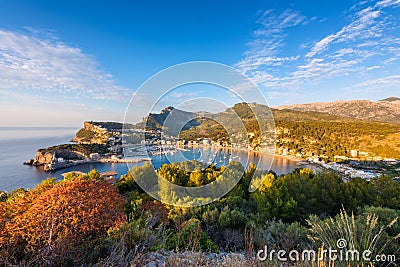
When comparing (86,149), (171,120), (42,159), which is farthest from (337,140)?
(42,159)

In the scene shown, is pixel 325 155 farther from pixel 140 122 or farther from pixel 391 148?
pixel 140 122

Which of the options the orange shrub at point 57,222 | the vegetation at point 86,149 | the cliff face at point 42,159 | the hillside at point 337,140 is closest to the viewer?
the orange shrub at point 57,222

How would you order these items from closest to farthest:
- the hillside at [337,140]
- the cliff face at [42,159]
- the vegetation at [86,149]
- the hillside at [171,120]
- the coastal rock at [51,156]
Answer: the hillside at [171,120]
the cliff face at [42,159]
the coastal rock at [51,156]
the vegetation at [86,149]
the hillside at [337,140]

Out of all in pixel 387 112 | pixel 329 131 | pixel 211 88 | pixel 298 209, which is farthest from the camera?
pixel 387 112

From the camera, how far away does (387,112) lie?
73.0m

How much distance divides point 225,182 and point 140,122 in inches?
164

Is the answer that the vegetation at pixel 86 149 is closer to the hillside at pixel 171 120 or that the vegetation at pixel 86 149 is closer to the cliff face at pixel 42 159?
the cliff face at pixel 42 159

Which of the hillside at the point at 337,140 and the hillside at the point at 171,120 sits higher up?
the hillside at the point at 171,120

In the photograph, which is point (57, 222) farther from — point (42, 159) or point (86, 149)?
point (86, 149)

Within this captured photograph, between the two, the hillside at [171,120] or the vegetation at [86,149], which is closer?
the hillside at [171,120]

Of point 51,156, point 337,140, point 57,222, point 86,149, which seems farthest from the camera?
point 337,140

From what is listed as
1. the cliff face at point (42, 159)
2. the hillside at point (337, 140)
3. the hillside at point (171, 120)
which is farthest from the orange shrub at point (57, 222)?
the hillside at point (337, 140)

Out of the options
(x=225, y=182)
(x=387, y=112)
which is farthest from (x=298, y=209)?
(x=387, y=112)

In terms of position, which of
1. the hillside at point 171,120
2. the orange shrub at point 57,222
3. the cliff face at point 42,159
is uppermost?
the hillside at point 171,120
